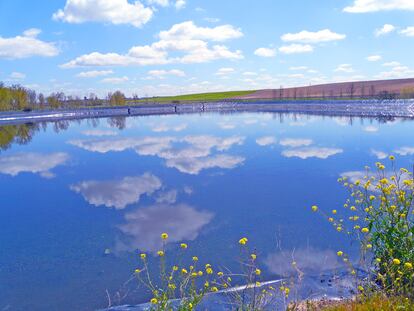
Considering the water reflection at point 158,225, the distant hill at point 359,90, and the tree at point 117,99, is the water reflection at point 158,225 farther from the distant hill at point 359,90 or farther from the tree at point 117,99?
the tree at point 117,99

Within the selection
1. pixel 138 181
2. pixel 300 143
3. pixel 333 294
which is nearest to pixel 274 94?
pixel 300 143

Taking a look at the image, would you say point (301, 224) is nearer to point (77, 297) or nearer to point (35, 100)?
point (77, 297)

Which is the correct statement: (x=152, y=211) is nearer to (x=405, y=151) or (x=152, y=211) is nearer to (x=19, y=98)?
(x=405, y=151)

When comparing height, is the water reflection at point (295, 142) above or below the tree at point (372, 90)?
below

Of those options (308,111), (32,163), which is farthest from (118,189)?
(308,111)

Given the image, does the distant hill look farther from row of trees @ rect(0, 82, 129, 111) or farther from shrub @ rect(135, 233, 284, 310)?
shrub @ rect(135, 233, 284, 310)

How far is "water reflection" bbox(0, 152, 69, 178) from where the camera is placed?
41.3ft

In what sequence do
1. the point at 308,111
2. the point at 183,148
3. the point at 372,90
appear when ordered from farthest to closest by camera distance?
Result: the point at 372,90, the point at 308,111, the point at 183,148

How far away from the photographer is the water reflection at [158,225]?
19.5 ft

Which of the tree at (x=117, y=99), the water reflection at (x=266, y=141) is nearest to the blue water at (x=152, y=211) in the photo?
the water reflection at (x=266, y=141)

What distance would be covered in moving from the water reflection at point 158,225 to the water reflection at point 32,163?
18.5ft

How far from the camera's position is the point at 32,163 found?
14.2 meters

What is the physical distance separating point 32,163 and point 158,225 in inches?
376

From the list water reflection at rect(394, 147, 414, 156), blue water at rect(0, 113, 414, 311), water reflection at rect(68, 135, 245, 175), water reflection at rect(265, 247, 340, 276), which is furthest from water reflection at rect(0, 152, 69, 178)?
water reflection at rect(394, 147, 414, 156)
